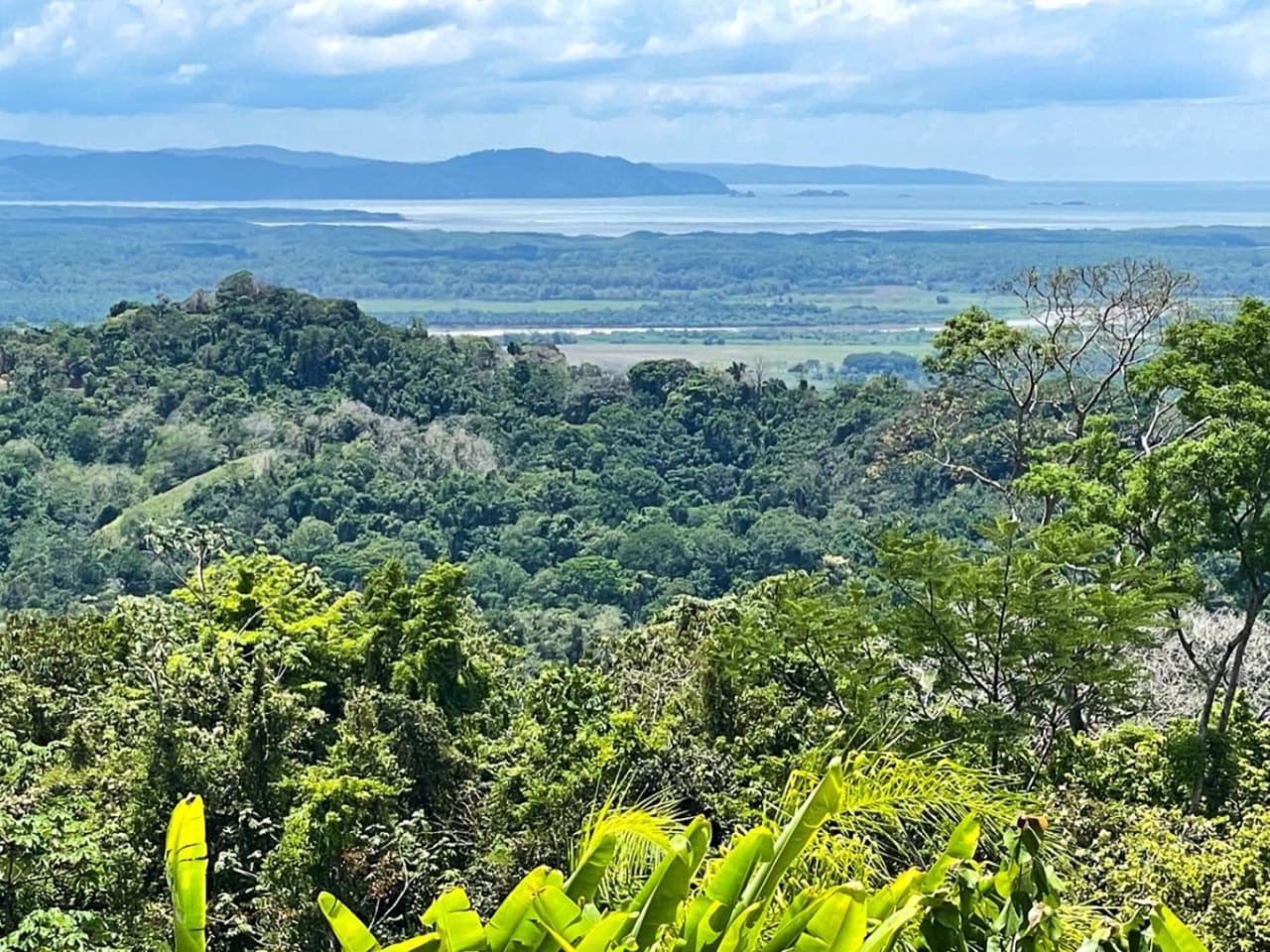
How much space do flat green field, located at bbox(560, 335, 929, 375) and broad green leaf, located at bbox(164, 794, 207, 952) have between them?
103 metres

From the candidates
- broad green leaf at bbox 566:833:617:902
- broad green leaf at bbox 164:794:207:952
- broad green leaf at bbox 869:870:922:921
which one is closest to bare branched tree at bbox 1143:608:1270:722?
broad green leaf at bbox 869:870:922:921

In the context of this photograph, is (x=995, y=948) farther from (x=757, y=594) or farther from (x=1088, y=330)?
(x=1088, y=330)

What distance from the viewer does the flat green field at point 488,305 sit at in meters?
167

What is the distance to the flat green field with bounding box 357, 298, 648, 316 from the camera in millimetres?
166625

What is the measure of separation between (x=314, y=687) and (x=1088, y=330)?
9.15 metres

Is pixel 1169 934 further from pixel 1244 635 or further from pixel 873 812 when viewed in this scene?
pixel 1244 635

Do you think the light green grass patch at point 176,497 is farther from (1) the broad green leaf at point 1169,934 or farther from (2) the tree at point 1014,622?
(1) the broad green leaf at point 1169,934

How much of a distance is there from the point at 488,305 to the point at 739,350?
56.5 meters

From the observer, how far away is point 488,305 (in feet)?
568

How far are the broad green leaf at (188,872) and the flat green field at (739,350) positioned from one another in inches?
4058

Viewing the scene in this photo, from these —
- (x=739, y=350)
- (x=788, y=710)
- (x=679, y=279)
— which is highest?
(x=788, y=710)

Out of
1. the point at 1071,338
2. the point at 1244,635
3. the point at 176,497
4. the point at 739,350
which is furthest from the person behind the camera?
the point at 739,350

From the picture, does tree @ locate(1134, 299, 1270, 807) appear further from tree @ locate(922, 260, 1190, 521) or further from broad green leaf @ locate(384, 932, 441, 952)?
broad green leaf @ locate(384, 932, 441, 952)

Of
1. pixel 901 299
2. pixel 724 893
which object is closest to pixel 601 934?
pixel 724 893
